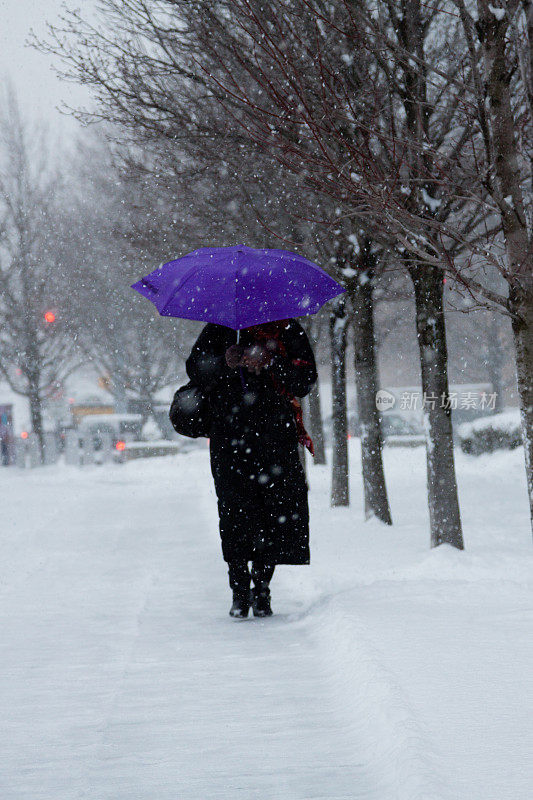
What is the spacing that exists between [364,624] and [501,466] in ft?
54.1

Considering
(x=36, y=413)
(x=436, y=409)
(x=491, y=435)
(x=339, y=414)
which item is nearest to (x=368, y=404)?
(x=339, y=414)

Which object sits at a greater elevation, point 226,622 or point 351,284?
point 351,284

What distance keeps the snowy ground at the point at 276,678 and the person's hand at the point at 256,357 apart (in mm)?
1584

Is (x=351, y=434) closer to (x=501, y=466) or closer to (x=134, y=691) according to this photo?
(x=501, y=466)

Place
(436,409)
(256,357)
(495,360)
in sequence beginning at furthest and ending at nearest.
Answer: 1. (495,360)
2. (436,409)
3. (256,357)

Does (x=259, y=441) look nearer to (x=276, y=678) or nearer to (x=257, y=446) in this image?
(x=257, y=446)

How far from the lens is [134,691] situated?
14.1 ft

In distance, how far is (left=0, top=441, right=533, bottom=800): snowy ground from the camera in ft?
10.3

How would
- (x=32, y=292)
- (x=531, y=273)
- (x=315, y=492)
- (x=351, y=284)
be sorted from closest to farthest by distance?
(x=531, y=273) < (x=351, y=284) < (x=315, y=492) < (x=32, y=292)

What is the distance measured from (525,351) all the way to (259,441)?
211 centimetres

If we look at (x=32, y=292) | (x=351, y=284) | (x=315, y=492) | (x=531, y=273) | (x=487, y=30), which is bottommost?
(x=315, y=492)

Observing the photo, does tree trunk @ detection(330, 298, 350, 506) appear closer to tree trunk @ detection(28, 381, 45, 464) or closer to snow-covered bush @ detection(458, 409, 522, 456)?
snow-covered bush @ detection(458, 409, 522, 456)

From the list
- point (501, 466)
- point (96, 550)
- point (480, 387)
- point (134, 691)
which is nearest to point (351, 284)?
point (96, 550)

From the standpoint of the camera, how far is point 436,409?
339 inches
